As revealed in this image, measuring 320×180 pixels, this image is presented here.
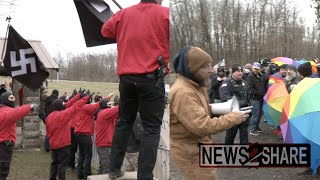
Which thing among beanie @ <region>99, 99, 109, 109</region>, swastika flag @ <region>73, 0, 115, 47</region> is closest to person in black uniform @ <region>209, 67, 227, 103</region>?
swastika flag @ <region>73, 0, 115, 47</region>

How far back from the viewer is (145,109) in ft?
8.41

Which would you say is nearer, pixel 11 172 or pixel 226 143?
pixel 226 143

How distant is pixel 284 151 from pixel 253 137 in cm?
19

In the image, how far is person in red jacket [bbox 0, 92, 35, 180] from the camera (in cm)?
641

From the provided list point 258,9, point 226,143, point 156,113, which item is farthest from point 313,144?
point 156,113

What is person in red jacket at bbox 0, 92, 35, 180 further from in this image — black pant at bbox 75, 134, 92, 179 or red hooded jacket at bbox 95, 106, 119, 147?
black pant at bbox 75, 134, 92, 179

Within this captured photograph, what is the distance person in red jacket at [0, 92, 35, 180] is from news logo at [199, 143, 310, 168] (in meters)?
4.61

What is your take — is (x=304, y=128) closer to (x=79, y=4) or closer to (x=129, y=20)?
(x=129, y=20)

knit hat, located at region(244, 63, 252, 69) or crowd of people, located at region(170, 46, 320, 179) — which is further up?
knit hat, located at region(244, 63, 252, 69)

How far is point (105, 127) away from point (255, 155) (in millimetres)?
5417

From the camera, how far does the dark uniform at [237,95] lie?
198 cm

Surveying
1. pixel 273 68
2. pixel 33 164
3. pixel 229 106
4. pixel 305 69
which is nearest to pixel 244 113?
pixel 229 106

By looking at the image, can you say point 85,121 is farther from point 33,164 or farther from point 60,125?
point 33,164

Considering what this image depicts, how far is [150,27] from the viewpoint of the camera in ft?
8.04
